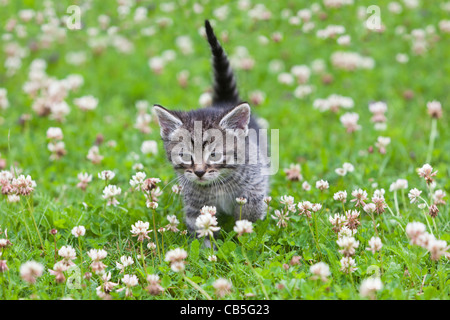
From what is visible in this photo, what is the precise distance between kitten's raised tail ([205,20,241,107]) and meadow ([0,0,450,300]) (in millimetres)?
612

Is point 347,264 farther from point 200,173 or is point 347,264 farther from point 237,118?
point 237,118

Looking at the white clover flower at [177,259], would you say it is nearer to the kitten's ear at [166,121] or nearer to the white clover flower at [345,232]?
the white clover flower at [345,232]

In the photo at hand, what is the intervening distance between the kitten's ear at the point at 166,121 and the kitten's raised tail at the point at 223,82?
73 centimetres

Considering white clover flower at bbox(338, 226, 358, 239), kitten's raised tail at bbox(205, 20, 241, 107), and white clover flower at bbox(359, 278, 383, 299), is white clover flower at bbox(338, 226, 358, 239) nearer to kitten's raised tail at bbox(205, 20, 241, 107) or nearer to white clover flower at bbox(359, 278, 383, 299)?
white clover flower at bbox(359, 278, 383, 299)

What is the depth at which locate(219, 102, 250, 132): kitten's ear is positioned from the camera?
145 inches

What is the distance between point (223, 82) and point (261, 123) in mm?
820

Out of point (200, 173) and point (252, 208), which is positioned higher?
point (200, 173)

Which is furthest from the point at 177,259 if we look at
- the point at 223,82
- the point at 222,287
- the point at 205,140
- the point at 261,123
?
the point at 261,123

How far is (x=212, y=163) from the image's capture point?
3.65 m

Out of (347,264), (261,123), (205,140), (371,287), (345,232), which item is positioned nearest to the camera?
(371,287)

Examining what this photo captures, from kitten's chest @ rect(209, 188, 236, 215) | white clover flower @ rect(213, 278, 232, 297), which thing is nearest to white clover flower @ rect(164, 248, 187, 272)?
white clover flower @ rect(213, 278, 232, 297)

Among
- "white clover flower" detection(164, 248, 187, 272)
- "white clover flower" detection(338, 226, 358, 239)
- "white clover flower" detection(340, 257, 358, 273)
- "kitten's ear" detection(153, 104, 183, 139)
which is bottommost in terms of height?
"white clover flower" detection(340, 257, 358, 273)

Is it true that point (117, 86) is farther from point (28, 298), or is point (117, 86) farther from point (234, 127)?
point (28, 298)

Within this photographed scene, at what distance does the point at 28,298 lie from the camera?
2.94 m
